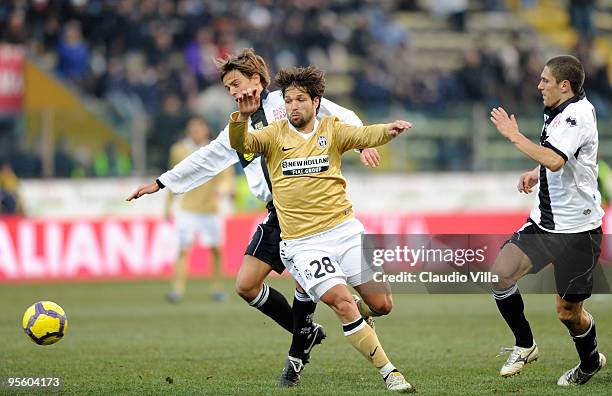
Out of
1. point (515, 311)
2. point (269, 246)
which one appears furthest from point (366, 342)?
point (269, 246)

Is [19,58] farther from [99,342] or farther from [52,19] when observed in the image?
[99,342]

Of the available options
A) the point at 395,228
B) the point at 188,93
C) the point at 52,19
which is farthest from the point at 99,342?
the point at 52,19

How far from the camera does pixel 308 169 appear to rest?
25.9 feet

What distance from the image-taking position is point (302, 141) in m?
7.92

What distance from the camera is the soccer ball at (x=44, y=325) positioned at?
29.6 feet

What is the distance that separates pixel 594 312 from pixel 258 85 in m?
7.05

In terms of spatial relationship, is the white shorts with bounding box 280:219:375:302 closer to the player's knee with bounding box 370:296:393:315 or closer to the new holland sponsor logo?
the player's knee with bounding box 370:296:393:315

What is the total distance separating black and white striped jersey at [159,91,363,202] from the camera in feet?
29.4

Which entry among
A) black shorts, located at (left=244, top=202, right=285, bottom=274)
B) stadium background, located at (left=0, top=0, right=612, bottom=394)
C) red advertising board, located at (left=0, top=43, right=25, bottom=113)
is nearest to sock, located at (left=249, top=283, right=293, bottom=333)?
black shorts, located at (left=244, top=202, right=285, bottom=274)

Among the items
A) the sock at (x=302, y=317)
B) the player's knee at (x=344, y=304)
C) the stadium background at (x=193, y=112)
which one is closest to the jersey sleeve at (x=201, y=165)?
the sock at (x=302, y=317)

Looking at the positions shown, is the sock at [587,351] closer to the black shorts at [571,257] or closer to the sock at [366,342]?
the black shorts at [571,257]

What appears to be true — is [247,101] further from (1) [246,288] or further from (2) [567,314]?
(2) [567,314]

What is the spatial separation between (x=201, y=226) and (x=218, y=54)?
965cm

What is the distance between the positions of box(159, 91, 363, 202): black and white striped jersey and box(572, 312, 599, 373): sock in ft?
7.95
